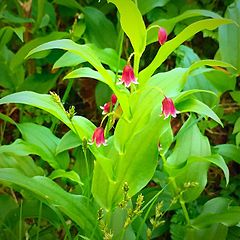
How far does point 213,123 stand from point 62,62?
15.1 inches

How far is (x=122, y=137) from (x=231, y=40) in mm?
417

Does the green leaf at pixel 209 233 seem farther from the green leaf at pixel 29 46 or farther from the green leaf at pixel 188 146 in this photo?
the green leaf at pixel 29 46

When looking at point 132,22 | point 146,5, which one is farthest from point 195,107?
point 146,5

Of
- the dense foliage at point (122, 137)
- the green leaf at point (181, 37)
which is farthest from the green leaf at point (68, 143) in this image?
the green leaf at point (181, 37)

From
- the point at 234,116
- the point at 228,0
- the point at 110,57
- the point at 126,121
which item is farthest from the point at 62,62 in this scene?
the point at 228,0

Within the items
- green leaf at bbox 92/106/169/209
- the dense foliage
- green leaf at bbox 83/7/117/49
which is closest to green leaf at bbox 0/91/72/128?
the dense foliage

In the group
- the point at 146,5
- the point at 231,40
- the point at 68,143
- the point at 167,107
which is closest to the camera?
the point at 167,107

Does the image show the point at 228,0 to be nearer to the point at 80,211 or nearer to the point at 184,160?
the point at 184,160

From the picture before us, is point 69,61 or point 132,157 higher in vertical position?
point 69,61

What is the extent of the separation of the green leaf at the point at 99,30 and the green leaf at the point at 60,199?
516mm

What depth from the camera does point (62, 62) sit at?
1.17 m

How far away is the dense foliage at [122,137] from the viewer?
945 millimetres

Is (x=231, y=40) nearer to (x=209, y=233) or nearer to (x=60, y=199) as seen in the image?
(x=209, y=233)

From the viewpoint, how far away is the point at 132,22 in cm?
91
